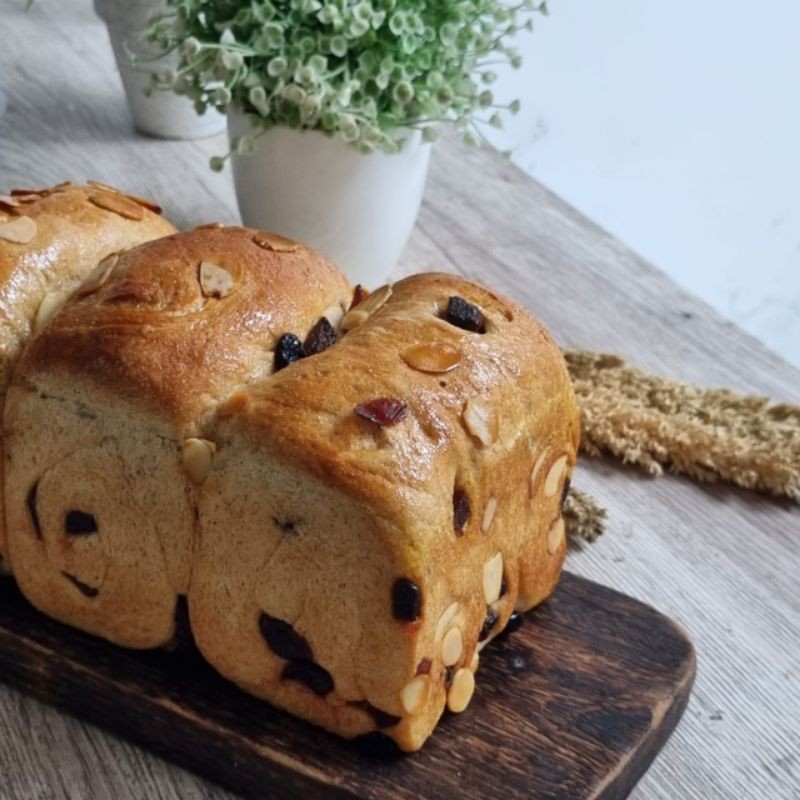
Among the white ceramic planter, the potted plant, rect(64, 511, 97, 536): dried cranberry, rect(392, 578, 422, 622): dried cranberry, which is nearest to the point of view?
rect(392, 578, 422, 622): dried cranberry

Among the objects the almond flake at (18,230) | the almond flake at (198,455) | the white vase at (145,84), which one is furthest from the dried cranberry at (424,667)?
the white vase at (145,84)

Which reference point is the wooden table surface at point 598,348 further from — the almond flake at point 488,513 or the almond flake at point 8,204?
the almond flake at point 8,204

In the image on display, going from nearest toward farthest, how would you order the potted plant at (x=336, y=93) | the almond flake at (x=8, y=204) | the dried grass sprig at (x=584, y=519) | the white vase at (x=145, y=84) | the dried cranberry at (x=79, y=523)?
the dried cranberry at (x=79, y=523), the almond flake at (x=8, y=204), the dried grass sprig at (x=584, y=519), the potted plant at (x=336, y=93), the white vase at (x=145, y=84)

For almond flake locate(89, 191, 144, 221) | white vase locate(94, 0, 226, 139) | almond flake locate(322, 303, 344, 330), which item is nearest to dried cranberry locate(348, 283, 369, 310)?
almond flake locate(322, 303, 344, 330)

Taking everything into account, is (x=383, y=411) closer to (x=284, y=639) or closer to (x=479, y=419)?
(x=479, y=419)

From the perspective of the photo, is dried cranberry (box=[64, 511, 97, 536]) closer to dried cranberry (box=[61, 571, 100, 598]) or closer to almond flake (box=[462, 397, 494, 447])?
dried cranberry (box=[61, 571, 100, 598])

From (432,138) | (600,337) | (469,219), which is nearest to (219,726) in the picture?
(432,138)
